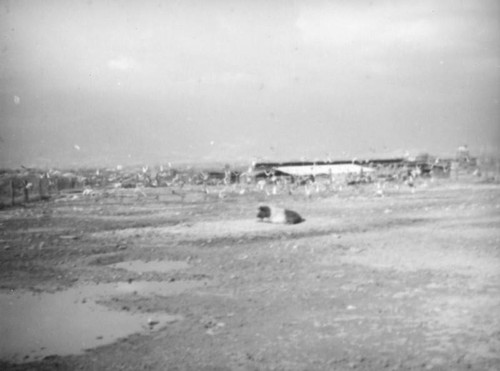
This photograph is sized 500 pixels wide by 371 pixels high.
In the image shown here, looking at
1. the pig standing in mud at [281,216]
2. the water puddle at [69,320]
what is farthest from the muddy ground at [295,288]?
the pig standing in mud at [281,216]

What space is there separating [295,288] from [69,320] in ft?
11.3

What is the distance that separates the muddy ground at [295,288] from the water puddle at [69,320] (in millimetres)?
234

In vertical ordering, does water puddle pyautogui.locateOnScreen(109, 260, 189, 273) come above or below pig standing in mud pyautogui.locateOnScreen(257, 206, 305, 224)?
below

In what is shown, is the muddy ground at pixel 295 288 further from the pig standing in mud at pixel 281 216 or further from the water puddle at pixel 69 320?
the pig standing in mud at pixel 281 216

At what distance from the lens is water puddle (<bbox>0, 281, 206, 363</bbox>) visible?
5172 mm

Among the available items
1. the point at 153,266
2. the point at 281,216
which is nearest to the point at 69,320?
the point at 153,266

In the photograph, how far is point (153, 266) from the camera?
9.18 m

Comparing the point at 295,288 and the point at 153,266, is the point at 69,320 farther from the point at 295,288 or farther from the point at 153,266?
the point at 295,288

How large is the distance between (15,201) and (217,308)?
22.2 m

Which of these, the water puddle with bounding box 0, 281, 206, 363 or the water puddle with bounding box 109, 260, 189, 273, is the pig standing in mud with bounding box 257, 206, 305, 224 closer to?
the water puddle with bounding box 109, 260, 189, 273

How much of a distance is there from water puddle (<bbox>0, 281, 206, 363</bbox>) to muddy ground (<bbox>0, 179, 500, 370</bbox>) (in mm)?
234

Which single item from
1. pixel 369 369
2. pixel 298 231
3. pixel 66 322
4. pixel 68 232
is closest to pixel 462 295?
pixel 369 369

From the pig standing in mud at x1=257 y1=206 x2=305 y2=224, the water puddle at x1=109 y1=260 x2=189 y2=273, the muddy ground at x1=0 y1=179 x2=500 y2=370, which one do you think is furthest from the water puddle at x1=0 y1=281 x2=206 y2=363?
the pig standing in mud at x1=257 y1=206 x2=305 y2=224

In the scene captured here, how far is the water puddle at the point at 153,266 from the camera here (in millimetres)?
8847
